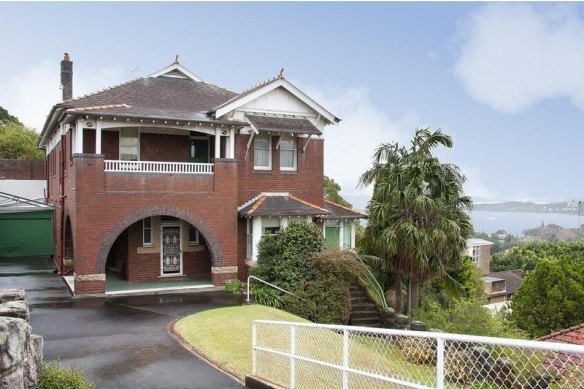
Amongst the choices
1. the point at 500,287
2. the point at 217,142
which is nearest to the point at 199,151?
the point at 217,142

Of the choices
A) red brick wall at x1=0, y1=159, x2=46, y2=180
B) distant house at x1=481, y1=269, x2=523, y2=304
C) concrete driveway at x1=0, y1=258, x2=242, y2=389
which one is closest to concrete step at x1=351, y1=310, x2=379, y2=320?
concrete driveway at x1=0, y1=258, x2=242, y2=389

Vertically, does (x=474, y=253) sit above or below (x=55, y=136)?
below

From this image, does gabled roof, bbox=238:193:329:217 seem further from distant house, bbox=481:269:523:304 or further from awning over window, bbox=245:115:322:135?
distant house, bbox=481:269:523:304

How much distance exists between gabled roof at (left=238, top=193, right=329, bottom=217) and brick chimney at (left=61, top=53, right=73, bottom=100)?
1097cm

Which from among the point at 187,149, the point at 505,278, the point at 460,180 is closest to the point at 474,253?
the point at 505,278

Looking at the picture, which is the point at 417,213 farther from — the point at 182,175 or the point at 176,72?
the point at 176,72

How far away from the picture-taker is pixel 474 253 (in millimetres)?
60656

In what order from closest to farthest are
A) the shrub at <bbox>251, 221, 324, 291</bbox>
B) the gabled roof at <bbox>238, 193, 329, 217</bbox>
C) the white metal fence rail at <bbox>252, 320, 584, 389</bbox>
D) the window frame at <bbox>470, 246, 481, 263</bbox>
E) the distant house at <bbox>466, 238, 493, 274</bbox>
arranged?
the white metal fence rail at <bbox>252, 320, 584, 389</bbox>
the shrub at <bbox>251, 221, 324, 291</bbox>
the gabled roof at <bbox>238, 193, 329, 217</bbox>
the distant house at <bbox>466, 238, 493, 274</bbox>
the window frame at <bbox>470, 246, 481, 263</bbox>

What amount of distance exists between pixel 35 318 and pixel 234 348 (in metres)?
6.55

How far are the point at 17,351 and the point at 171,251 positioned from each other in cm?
1556

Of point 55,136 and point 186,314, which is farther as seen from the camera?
point 55,136

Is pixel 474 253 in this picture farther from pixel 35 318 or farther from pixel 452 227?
pixel 35 318

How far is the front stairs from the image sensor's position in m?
19.4

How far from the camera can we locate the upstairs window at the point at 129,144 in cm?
2094
